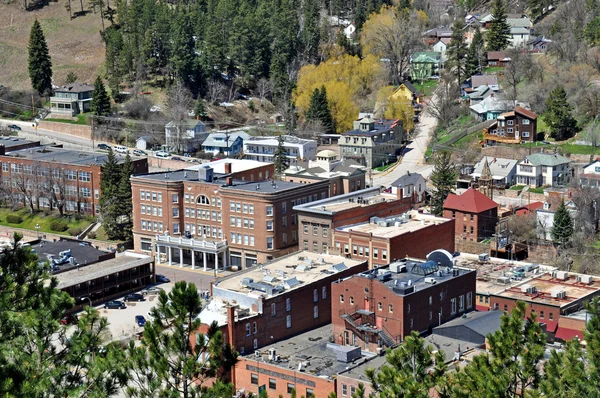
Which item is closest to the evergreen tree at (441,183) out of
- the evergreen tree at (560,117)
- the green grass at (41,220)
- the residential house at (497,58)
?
the evergreen tree at (560,117)

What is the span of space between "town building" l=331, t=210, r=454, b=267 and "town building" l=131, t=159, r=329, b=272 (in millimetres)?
7027

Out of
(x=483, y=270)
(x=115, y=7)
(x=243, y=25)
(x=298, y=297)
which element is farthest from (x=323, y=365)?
(x=115, y=7)

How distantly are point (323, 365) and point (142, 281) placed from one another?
23.7 metres

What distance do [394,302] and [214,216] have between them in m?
25.9

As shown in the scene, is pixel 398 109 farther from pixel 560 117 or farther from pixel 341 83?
pixel 560 117

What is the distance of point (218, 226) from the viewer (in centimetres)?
8094

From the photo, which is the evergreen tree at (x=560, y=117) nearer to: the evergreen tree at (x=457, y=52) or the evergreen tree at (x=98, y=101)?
the evergreen tree at (x=457, y=52)

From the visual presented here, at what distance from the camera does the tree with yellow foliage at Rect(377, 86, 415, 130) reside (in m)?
112

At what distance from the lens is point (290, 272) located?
213ft

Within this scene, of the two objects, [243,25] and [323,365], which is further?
[243,25]

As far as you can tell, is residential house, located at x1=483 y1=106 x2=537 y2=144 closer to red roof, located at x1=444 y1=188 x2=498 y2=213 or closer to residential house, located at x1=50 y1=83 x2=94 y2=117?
red roof, located at x1=444 y1=188 x2=498 y2=213

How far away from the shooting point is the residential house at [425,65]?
4953 inches

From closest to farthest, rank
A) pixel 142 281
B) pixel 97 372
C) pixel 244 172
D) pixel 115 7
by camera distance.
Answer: pixel 97 372
pixel 142 281
pixel 244 172
pixel 115 7

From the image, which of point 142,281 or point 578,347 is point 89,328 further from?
point 142,281
